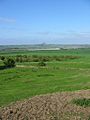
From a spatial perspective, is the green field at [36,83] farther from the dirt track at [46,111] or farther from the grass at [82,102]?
the grass at [82,102]

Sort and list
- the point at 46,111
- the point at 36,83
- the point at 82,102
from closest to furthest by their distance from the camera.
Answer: the point at 46,111 < the point at 82,102 < the point at 36,83

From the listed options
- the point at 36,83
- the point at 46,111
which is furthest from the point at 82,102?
the point at 36,83

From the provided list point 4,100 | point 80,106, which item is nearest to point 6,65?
point 4,100

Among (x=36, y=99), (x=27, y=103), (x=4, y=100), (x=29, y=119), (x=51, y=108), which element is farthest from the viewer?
(x=4, y=100)

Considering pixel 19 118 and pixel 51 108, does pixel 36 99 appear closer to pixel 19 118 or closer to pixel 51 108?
pixel 51 108

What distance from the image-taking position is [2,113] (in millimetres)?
13094

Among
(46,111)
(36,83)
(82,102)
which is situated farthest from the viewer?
(36,83)

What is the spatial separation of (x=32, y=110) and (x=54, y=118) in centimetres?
150

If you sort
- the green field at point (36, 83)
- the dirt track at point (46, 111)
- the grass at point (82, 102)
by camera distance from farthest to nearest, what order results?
1. the green field at point (36, 83)
2. the grass at point (82, 102)
3. the dirt track at point (46, 111)

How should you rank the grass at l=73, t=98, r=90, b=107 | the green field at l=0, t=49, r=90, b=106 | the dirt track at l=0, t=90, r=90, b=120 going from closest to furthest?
the dirt track at l=0, t=90, r=90, b=120, the grass at l=73, t=98, r=90, b=107, the green field at l=0, t=49, r=90, b=106

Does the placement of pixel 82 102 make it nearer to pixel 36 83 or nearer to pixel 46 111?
pixel 46 111

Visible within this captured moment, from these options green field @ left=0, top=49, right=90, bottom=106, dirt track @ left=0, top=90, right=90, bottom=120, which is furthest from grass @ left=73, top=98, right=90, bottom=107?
green field @ left=0, top=49, right=90, bottom=106

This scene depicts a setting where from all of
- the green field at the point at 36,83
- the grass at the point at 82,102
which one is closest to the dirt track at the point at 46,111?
the grass at the point at 82,102

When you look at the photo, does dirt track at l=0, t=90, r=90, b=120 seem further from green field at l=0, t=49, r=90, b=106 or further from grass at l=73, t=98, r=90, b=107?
green field at l=0, t=49, r=90, b=106
